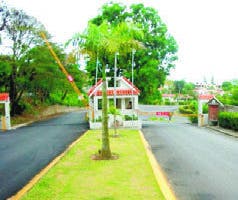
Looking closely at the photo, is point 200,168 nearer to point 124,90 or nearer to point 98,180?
point 98,180

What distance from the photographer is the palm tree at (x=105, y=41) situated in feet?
37.6

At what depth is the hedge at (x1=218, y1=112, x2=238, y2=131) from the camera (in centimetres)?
2227

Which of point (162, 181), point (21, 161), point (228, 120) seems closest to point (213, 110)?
point (228, 120)

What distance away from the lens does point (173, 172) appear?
9.73 metres

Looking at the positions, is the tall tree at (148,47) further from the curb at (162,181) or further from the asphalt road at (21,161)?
the curb at (162,181)

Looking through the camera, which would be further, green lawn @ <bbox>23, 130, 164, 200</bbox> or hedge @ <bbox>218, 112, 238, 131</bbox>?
hedge @ <bbox>218, 112, 238, 131</bbox>

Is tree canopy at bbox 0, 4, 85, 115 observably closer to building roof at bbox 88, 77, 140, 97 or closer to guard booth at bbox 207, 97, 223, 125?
building roof at bbox 88, 77, 140, 97

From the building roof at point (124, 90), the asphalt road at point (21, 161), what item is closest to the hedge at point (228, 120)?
the building roof at point (124, 90)

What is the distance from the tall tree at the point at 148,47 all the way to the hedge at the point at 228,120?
793 centimetres

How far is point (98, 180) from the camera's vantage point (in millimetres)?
8570

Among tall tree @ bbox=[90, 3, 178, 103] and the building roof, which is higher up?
tall tree @ bbox=[90, 3, 178, 103]

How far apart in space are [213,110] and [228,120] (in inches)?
157

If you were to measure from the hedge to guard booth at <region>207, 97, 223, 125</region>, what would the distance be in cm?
140

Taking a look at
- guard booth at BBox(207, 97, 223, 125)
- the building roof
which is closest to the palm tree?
the building roof
